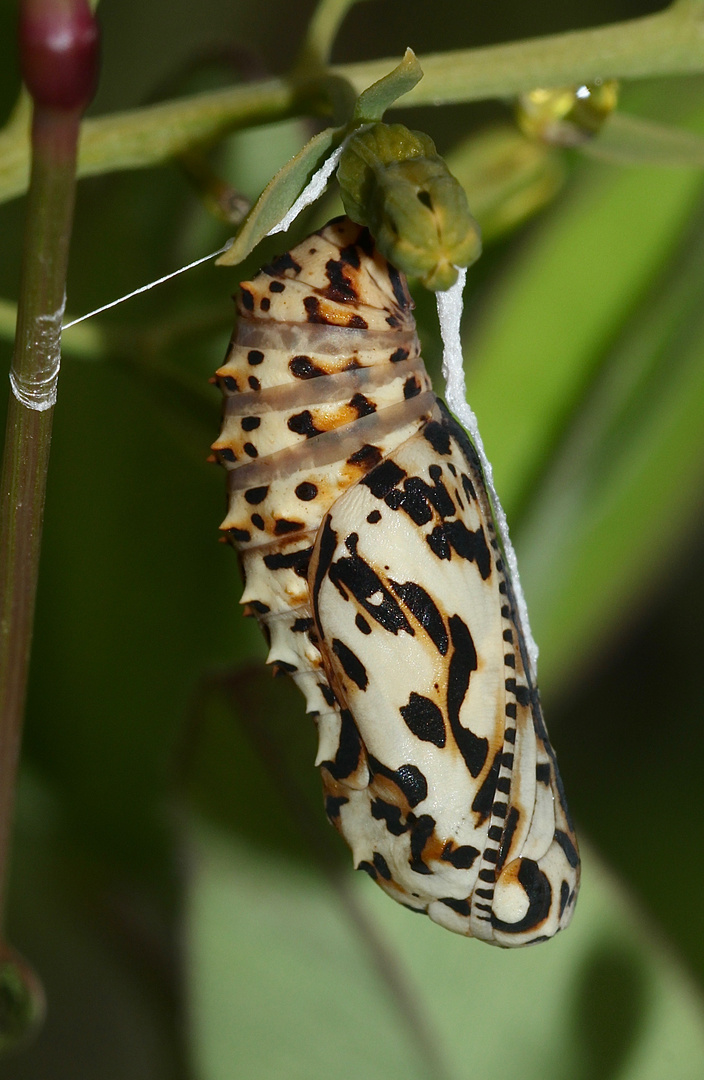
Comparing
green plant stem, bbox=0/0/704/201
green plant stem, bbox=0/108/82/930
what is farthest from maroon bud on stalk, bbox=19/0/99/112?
green plant stem, bbox=0/0/704/201

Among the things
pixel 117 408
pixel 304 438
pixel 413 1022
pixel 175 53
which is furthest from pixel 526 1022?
pixel 175 53

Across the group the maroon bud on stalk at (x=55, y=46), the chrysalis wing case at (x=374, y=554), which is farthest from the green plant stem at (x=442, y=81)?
the maroon bud on stalk at (x=55, y=46)

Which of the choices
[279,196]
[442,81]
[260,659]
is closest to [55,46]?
[279,196]

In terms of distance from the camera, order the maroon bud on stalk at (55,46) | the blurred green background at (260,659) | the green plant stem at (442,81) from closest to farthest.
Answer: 1. the maroon bud on stalk at (55,46)
2. the green plant stem at (442,81)
3. the blurred green background at (260,659)

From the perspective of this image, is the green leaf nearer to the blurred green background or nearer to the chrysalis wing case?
the chrysalis wing case

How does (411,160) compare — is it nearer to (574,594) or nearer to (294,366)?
(294,366)

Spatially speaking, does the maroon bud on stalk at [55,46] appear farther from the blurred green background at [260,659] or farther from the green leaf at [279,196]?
the blurred green background at [260,659]
